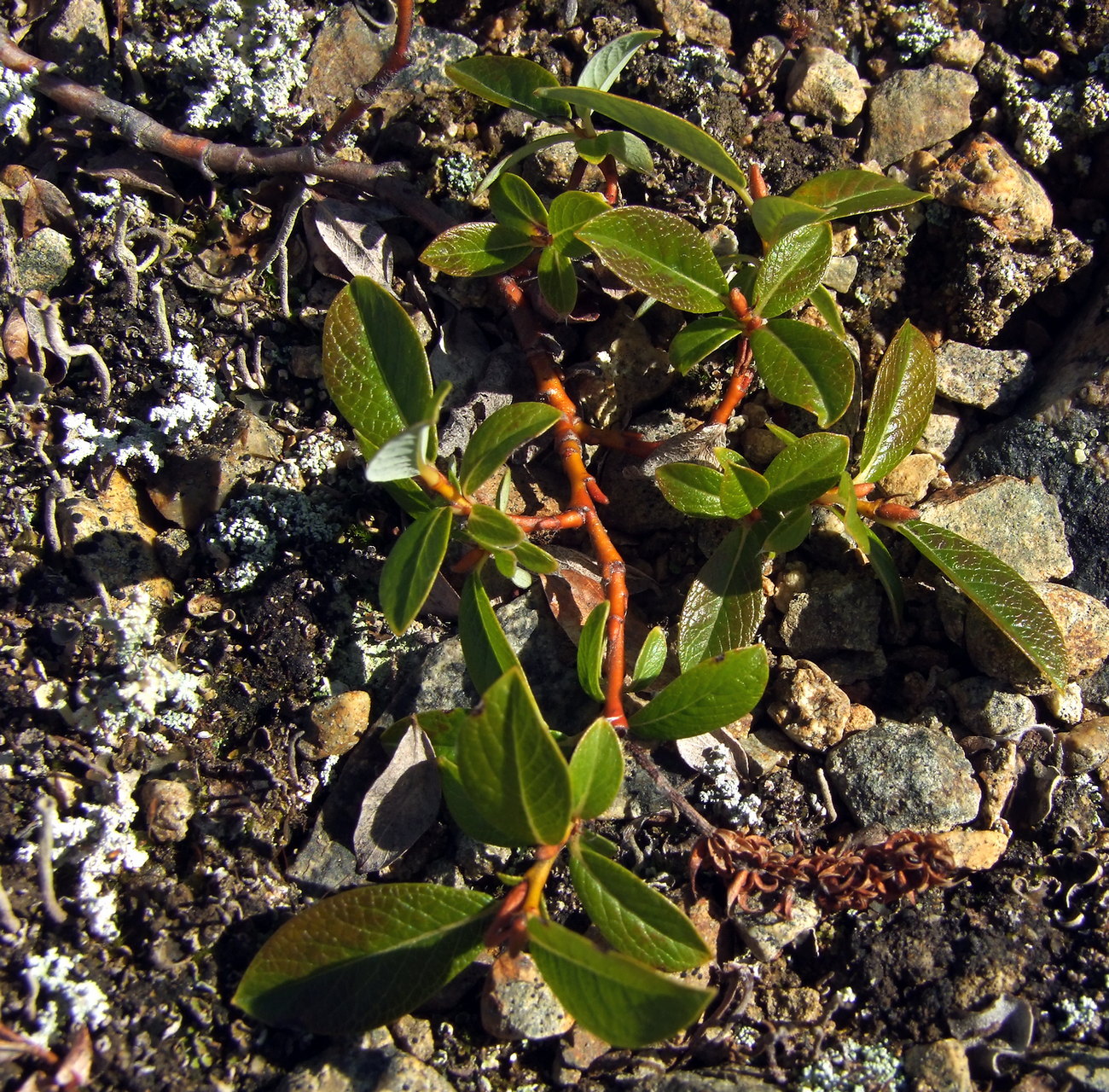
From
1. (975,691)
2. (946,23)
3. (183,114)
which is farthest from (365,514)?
(946,23)

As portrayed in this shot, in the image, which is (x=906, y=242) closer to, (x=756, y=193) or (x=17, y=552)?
(x=756, y=193)

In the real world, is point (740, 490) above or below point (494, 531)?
above

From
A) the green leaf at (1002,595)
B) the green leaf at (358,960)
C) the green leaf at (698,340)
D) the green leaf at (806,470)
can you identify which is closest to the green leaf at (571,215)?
the green leaf at (698,340)

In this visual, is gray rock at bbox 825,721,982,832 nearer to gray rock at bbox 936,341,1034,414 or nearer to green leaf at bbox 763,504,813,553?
green leaf at bbox 763,504,813,553

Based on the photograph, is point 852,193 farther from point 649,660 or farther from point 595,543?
point 649,660

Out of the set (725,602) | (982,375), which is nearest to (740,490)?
(725,602)

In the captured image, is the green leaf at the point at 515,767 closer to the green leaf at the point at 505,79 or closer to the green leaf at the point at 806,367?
the green leaf at the point at 806,367

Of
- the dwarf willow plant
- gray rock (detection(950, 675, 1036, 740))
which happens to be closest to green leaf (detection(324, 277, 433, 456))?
the dwarf willow plant

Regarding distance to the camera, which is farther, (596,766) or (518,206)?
(518,206)
